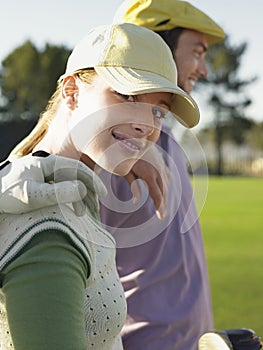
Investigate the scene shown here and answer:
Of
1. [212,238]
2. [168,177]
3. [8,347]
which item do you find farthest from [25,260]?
[212,238]

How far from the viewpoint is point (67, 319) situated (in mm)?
1033

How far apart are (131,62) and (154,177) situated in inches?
19.6

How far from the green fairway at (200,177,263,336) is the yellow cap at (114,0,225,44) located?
8.61 ft

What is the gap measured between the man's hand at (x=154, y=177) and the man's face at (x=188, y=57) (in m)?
1.02

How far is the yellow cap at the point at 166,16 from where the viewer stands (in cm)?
266

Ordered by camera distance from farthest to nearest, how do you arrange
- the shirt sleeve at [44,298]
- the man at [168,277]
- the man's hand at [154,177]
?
the man at [168,277] → the man's hand at [154,177] → the shirt sleeve at [44,298]

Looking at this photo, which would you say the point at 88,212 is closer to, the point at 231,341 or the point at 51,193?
the point at 51,193

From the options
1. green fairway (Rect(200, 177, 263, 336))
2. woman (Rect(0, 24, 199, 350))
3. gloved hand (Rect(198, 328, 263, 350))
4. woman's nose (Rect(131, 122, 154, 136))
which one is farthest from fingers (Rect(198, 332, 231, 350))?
green fairway (Rect(200, 177, 263, 336))

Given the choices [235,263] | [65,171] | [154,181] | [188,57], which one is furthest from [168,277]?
[235,263]

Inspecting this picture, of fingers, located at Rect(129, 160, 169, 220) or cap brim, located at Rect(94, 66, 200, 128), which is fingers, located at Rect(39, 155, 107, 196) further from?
fingers, located at Rect(129, 160, 169, 220)

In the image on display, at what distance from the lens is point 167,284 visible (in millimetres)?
2299

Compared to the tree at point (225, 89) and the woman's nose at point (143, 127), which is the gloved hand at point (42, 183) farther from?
the tree at point (225, 89)

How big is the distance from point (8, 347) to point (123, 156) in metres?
0.37

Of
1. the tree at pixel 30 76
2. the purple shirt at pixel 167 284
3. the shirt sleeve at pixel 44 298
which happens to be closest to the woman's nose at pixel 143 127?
the shirt sleeve at pixel 44 298
